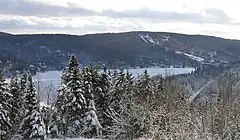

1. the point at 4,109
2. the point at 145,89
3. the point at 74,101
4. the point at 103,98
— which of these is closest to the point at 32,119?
the point at 4,109

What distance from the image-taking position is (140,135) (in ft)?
115

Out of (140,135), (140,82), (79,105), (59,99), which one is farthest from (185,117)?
(140,82)

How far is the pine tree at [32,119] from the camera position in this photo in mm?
38344

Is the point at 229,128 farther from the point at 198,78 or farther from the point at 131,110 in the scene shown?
the point at 198,78

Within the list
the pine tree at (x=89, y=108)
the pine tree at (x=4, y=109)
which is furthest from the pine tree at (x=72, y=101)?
the pine tree at (x=4, y=109)

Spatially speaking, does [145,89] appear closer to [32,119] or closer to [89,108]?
[89,108]

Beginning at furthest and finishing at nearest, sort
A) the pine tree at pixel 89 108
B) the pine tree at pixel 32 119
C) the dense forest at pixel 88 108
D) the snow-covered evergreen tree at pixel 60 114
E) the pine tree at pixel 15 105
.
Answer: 1. the pine tree at pixel 15 105
2. the snow-covered evergreen tree at pixel 60 114
3. the pine tree at pixel 89 108
4. the pine tree at pixel 32 119
5. the dense forest at pixel 88 108

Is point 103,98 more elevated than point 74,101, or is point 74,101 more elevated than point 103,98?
point 74,101

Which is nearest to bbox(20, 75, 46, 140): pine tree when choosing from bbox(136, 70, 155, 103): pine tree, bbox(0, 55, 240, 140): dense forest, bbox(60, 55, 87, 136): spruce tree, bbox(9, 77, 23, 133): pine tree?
bbox(0, 55, 240, 140): dense forest

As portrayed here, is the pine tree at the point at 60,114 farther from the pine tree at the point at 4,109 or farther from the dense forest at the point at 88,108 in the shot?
the pine tree at the point at 4,109

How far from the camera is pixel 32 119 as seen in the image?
127 feet

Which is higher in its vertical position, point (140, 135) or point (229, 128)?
point (229, 128)

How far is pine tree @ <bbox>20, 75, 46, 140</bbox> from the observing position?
38.3 meters

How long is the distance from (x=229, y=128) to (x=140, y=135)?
45.3ft
